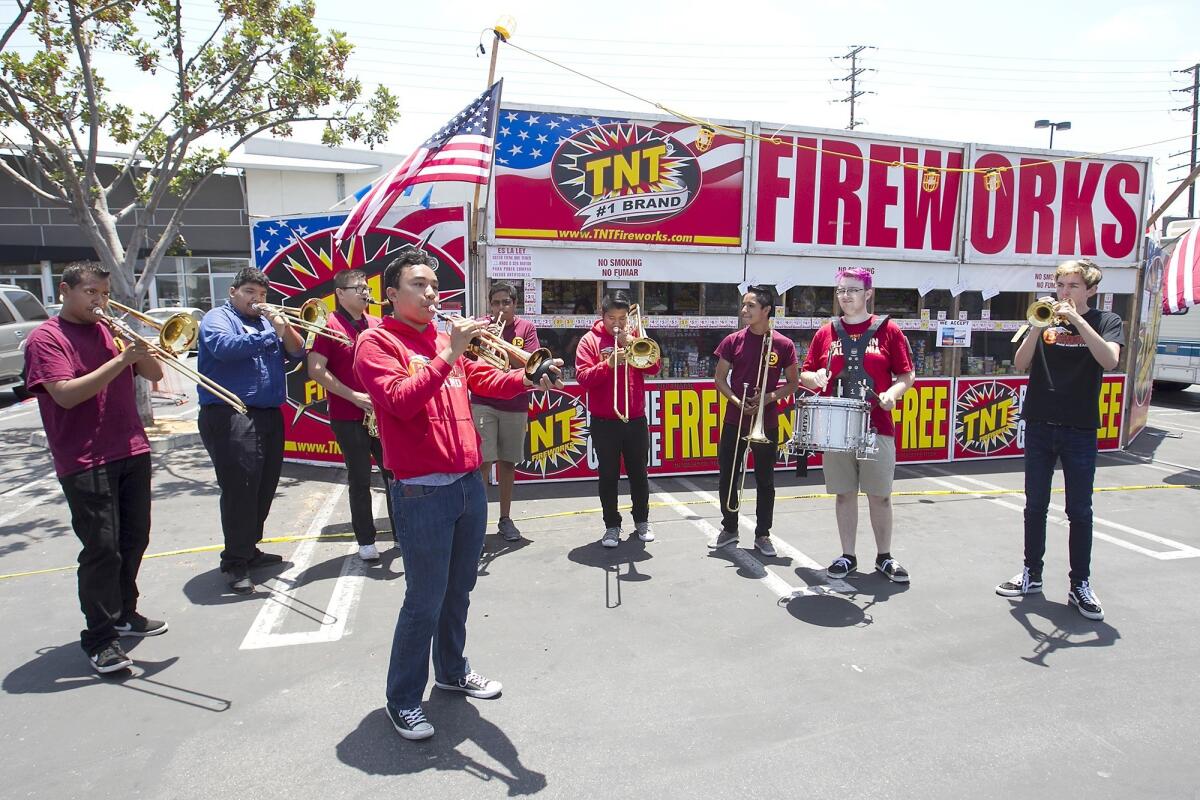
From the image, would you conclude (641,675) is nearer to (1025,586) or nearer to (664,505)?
(1025,586)

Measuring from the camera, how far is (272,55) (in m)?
9.64

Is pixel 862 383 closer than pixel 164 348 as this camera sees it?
No

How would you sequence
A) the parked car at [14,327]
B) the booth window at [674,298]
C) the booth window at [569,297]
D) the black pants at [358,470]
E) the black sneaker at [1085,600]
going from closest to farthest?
the black sneaker at [1085,600], the black pants at [358,470], the booth window at [569,297], the booth window at [674,298], the parked car at [14,327]

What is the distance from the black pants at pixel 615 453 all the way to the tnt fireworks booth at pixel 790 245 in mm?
1974

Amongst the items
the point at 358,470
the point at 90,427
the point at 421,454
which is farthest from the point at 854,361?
the point at 90,427

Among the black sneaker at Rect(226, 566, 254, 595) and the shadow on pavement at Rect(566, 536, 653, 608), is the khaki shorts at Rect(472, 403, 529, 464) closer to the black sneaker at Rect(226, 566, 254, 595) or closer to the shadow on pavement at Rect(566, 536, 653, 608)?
the shadow on pavement at Rect(566, 536, 653, 608)

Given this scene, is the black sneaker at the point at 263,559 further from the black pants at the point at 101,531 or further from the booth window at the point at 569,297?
the booth window at the point at 569,297

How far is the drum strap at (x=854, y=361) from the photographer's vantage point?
4.84 m

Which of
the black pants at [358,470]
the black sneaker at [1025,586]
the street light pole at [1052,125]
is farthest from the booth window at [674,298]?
the street light pole at [1052,125]

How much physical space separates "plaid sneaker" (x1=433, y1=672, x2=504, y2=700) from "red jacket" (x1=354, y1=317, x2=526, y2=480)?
1.12m

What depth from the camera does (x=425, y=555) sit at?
3100mm

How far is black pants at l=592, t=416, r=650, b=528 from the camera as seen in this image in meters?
5.75

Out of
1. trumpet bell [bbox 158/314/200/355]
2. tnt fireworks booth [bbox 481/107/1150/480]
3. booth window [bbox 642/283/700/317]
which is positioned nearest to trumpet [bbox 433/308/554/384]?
trumpet bell [bbox 158/314/200/355]

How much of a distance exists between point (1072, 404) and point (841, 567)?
1.73 m
